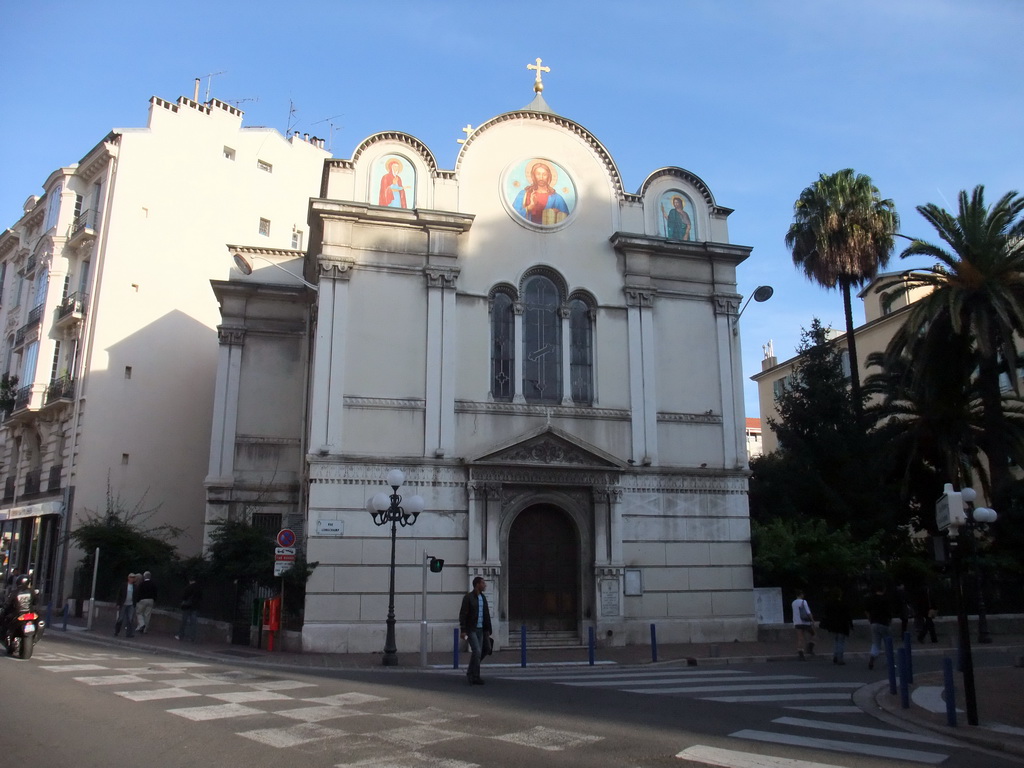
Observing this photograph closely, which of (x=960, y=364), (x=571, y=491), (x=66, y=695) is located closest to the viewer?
(x=66, y=695)

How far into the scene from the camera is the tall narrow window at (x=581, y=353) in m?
25.0

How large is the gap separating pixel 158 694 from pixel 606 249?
18.1 meters

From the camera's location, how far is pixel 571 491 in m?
23.8

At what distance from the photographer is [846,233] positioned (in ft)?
117

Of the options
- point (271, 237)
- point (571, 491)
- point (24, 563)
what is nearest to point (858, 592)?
point (571, 491)

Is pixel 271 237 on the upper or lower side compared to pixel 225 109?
lower

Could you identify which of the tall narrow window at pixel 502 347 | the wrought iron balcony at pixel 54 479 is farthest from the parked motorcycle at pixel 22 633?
the wrought iron balcony at pixel 54 479

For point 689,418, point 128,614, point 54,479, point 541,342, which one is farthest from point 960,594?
point 54,479

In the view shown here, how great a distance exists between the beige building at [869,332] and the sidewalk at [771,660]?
12759 millimetres

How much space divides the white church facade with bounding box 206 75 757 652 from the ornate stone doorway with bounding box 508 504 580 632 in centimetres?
5

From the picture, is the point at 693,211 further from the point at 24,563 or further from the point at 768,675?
the point at 24,563

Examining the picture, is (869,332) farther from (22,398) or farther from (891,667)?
(22,398)

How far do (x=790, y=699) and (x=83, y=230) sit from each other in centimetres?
3453

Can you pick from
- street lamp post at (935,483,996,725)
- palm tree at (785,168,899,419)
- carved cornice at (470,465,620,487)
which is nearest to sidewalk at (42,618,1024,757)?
street lamp post at (935,483,996,725)
